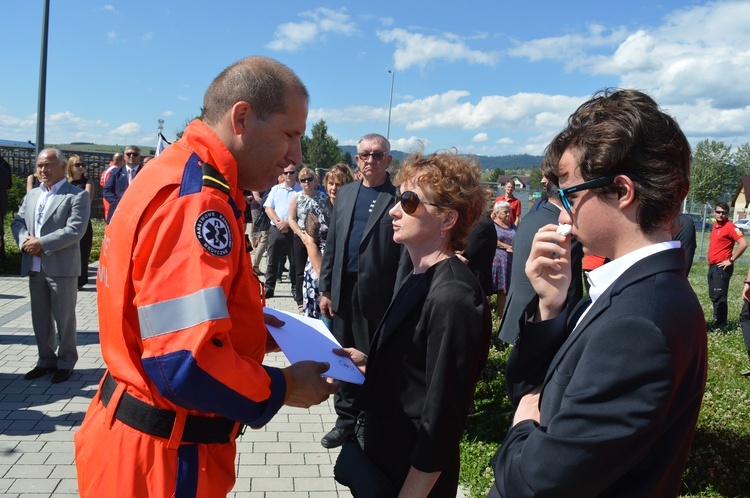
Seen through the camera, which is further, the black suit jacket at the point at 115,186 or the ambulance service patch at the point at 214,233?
the black suit jacket at the point at 115,186

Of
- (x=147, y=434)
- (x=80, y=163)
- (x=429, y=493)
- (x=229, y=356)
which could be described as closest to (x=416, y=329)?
(x=429, y=493)

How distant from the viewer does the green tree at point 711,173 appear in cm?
3900

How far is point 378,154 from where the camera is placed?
5508mm

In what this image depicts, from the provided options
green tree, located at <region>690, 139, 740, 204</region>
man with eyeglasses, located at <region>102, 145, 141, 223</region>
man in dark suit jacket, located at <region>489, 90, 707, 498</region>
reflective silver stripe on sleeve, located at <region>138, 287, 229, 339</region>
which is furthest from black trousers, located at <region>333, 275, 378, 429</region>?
green tree, located at <region>690, 139, 740, 204</region>

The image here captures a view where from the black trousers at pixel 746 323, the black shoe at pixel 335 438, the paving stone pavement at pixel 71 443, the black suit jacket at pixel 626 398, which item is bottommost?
the paving stone pavement at pixel 71 443

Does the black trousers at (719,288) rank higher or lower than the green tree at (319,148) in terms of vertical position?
lower

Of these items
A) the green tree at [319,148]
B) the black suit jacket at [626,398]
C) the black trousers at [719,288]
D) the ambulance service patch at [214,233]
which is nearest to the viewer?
the black suit jacket at [626,398]

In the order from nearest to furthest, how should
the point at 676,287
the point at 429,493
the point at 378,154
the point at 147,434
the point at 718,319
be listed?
the point at 676,287 → the point at 147,434 → the point at 429,493 → the point at 378,154 → the point at 718,319

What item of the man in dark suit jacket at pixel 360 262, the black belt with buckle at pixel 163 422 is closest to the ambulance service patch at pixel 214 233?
the black belt with buckle at pixel 163 422

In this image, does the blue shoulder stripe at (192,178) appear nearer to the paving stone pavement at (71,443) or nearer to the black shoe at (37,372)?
the paving stone pavement at (71,443)

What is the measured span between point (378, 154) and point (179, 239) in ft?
13.5

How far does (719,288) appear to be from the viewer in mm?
10305

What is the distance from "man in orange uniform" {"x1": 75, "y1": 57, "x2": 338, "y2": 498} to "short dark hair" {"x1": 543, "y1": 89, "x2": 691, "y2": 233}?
0.96 meters

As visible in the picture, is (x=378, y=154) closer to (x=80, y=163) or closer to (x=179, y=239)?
(x=179, y=239)
